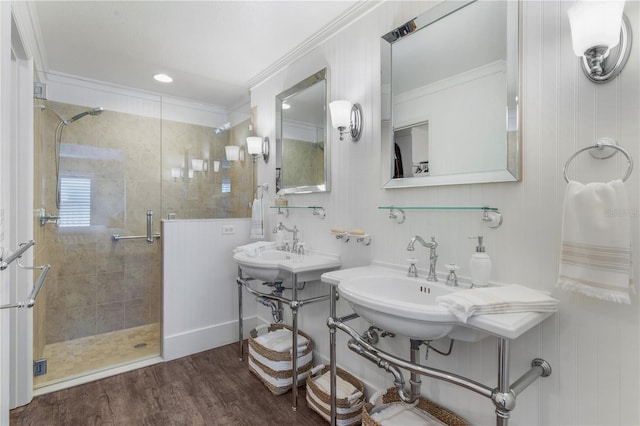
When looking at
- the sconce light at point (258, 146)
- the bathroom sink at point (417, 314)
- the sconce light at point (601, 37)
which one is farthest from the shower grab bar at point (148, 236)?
the sconce light at point (601, 37)

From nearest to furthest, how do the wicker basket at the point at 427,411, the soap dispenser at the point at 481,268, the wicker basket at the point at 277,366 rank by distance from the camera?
the soap dispenser at the point at 481,268
the wicker basket at the point at 427,411
the wicker basket at the point at 277,366

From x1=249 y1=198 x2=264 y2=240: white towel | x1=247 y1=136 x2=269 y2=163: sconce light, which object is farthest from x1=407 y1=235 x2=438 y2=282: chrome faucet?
x1=247 y1=136 x2=269 y2=163: sconce light

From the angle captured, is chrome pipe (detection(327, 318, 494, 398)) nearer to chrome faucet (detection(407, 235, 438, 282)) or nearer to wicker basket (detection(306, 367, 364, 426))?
chrome faucet (detection(407, 235, 438, 282))

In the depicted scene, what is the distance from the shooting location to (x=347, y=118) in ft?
6.22

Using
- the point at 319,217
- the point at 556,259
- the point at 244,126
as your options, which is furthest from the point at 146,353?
the point at 556,259

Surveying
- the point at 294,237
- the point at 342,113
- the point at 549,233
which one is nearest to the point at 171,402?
the point at 294,237

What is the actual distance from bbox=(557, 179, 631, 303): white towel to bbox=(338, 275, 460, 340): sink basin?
1.34 ft

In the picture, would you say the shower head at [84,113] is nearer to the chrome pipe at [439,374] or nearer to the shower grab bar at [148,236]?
the shower grab bar at [148,236]

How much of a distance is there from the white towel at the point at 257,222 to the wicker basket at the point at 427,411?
1634mm

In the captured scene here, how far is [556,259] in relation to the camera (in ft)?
3.72

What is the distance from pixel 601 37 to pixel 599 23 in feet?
0.13

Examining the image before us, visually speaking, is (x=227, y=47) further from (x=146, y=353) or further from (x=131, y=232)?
(x=146, y=353)

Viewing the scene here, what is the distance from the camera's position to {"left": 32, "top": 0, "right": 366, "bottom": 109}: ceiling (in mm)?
1879

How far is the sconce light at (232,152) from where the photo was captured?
2.97 m
